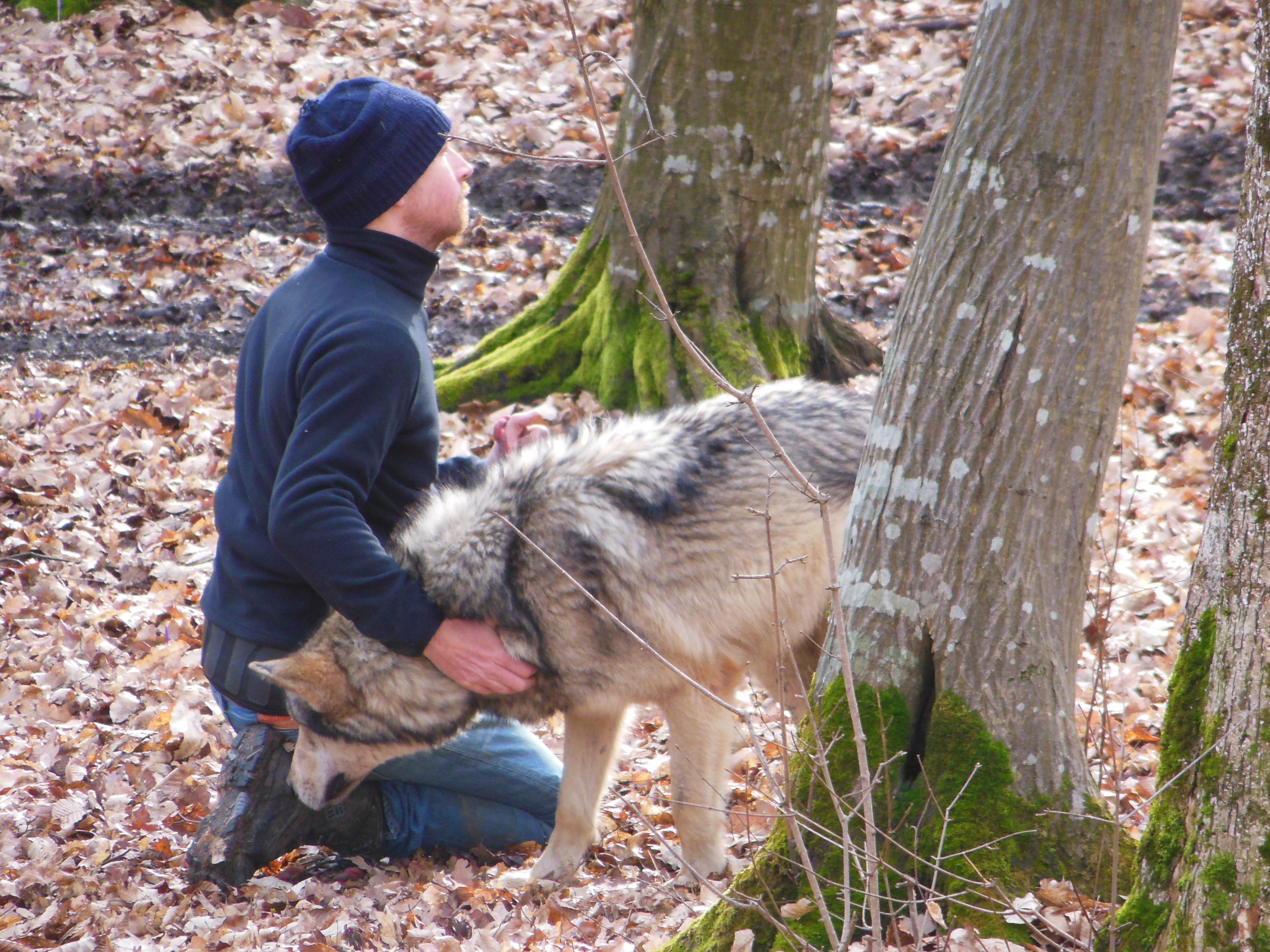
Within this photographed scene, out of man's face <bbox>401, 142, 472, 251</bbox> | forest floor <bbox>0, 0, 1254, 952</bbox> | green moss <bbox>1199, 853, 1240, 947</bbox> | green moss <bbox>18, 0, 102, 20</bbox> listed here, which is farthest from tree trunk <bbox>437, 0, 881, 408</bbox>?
green moss <bbox>18, 0, 102, 20</bbox>

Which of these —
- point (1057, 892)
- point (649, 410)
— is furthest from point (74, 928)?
point (649, 410)

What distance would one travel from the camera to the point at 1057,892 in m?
2.83

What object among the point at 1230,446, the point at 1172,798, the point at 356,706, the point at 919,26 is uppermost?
the point at 919,26

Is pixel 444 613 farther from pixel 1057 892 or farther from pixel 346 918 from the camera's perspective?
pixel 1057 892

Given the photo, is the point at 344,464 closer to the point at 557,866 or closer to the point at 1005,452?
the point at 557,866

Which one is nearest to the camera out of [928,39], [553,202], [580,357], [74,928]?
[74,928]

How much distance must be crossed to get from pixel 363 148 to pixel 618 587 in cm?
181

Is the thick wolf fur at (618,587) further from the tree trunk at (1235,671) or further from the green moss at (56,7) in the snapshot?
the green moss at (56,7)

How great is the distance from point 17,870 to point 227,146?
9179 mm

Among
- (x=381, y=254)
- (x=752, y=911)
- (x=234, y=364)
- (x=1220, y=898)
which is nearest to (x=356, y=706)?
(x=381, y=254)

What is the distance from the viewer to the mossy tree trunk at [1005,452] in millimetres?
2729

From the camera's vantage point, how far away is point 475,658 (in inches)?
152

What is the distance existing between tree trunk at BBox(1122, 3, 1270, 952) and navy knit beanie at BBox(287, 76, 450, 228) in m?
2.55

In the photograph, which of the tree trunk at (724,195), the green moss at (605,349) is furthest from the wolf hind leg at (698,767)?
the tree trunk at (724,195)
